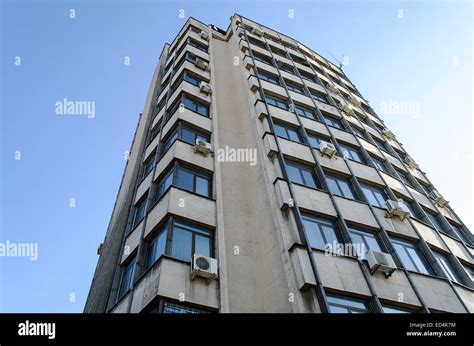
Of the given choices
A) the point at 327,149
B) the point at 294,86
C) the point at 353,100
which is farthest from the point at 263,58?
the point at 327,149

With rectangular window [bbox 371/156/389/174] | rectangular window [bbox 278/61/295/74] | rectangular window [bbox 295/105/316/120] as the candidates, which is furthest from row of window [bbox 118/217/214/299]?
rectangular window [bbox 278/61/295/74]

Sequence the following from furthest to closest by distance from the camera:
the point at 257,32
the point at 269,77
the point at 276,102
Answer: the point at 257,32
the point at 269,77
the point at 276,102

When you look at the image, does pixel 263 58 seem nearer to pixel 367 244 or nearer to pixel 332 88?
pixel 332 88

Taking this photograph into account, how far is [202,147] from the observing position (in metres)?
16.0

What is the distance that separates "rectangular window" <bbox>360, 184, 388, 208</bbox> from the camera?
54.4 feet

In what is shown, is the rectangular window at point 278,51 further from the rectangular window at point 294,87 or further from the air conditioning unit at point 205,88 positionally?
the air conditioning unit at point 205,88

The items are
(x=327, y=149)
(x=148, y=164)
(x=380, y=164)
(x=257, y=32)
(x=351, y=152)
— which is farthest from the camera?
(x=257, y=32)

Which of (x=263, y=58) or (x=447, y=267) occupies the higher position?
(x=263, y=58)

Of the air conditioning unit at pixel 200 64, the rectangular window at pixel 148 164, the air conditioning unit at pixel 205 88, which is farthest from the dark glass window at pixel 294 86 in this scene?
the rectangular window at pixel 148 164

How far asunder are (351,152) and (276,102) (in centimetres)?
492

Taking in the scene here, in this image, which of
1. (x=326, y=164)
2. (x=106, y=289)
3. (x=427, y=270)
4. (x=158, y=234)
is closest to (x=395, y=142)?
(x=326, y=164)

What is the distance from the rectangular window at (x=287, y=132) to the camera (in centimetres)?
1814

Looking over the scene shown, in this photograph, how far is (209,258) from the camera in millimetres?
11398

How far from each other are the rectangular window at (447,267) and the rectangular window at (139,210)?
11.8m
